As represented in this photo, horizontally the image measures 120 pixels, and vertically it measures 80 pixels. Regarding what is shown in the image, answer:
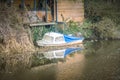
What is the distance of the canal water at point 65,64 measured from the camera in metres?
14.5

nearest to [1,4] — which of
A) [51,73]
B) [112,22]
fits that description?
[51,73]

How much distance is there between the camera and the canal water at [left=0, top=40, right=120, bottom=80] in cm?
1449

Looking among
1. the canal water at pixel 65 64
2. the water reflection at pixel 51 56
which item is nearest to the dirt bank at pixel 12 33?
the canal water at pixel 65 64

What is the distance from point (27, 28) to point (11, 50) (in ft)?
7.54

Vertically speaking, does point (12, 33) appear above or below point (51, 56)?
above

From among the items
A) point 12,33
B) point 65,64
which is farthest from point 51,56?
point 12,33

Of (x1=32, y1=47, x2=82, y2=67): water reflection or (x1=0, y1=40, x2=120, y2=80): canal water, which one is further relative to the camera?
(x1=32, y1=47, x2=82, y2=67): water reflection

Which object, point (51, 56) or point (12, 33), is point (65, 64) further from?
point (12, 33)

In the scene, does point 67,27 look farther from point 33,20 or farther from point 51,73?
point 51,73

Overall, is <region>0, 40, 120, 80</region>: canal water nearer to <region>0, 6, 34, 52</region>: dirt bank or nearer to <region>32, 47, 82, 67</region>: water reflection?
<region>32, 47, 82, 67</region>: water reflection

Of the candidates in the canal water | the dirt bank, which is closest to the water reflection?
the canal water

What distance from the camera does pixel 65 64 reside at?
16766 millimetres

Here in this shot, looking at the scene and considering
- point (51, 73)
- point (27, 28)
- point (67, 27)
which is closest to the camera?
point (51, 73)

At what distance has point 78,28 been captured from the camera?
24719 millimetres
